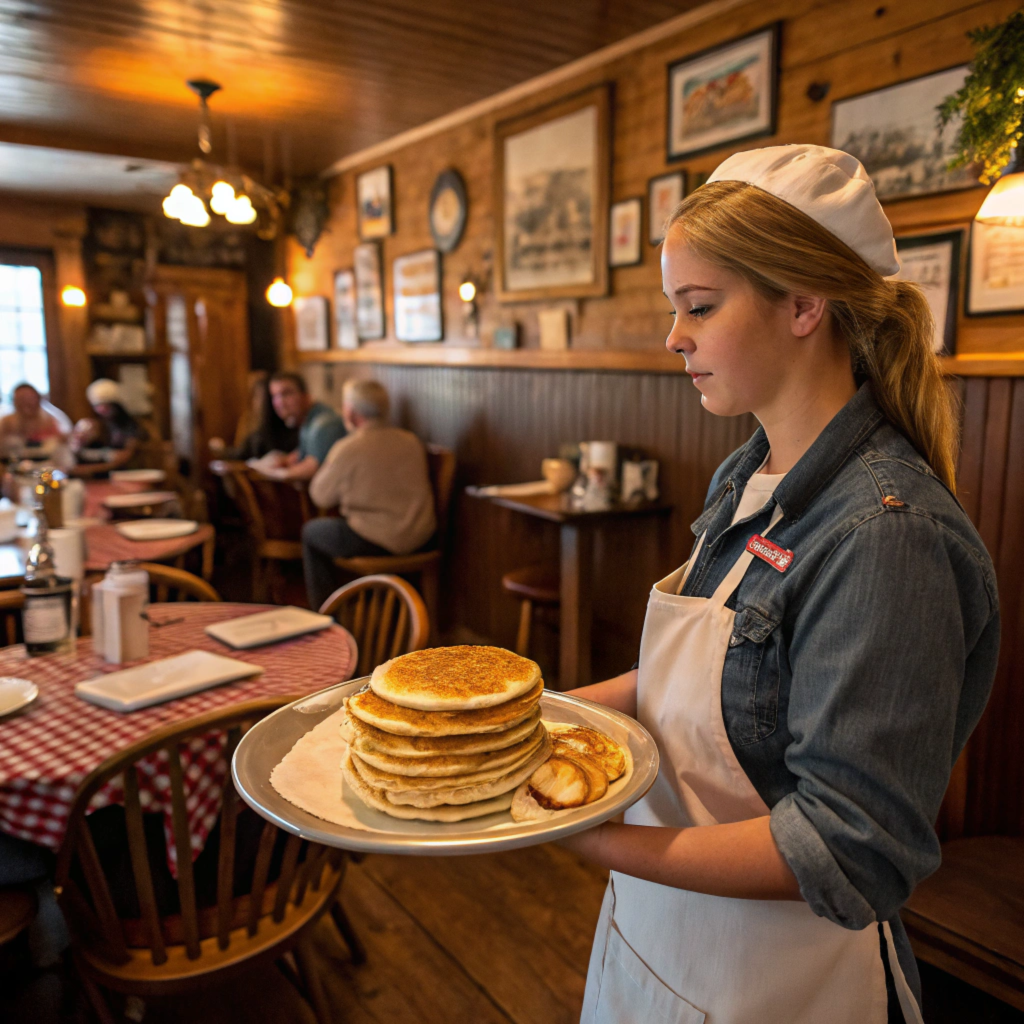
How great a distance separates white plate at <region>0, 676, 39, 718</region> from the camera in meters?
1.69

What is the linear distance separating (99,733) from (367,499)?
2788 millimetres

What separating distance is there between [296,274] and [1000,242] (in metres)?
5.68

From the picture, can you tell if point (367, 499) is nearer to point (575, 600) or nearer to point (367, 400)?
point (367, 400)

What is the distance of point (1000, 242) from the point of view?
2.28 metres

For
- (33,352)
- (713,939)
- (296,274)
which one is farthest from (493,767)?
(33,352)

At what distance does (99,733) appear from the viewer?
162 cm

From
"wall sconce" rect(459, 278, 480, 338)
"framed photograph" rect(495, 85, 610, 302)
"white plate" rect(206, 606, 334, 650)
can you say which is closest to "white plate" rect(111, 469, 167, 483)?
"wall sconce" rect(459, 278, 480, 338)

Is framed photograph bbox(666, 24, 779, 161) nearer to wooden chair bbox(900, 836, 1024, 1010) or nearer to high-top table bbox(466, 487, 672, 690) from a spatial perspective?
high-top table bbox(466, 487, 672, 690)

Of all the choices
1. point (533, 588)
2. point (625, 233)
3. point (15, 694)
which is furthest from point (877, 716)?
point (625, 233)

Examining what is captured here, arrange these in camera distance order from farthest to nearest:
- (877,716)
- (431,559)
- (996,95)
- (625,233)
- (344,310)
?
(344,310)
(431,559)
(625,233)
(996,95)
(877,716)

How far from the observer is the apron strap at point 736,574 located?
3.23 ft

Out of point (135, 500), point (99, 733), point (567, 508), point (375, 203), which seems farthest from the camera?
point (375, 203)

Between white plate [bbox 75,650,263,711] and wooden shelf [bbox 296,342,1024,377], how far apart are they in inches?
→ 66.5

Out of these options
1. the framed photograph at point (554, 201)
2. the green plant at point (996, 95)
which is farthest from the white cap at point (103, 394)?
the green plant at point (996, 95)
